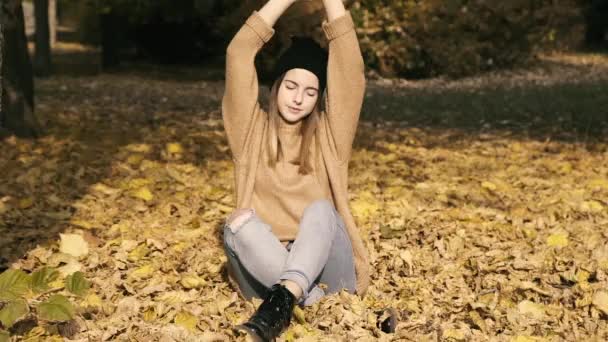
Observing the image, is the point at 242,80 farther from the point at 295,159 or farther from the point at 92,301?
the point at 92,301

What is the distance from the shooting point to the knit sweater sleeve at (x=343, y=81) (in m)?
3.12

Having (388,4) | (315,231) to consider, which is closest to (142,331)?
(315,231)

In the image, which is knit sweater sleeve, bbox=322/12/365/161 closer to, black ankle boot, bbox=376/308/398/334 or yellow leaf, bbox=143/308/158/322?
black ankle boot, bbox=376/308/398/334

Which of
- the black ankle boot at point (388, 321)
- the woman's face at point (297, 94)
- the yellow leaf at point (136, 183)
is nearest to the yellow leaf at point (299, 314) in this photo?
the black ankle boot at point (388, 321)

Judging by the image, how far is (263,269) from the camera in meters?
3.15

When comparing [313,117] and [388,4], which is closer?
[313,117]

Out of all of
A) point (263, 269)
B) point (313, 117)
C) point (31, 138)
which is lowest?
point (31, 138)

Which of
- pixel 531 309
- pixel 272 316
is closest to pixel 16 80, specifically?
pixel 272 316

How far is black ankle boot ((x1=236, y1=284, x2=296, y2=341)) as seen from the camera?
9.12 ft

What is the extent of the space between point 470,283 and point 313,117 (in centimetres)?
127

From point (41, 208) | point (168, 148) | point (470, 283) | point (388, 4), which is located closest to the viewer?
point (470, 283)

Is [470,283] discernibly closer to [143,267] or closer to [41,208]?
[143,267]

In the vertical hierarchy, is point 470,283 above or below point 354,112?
below

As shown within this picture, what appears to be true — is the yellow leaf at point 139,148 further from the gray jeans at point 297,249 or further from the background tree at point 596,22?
the background tree at point 596,22
